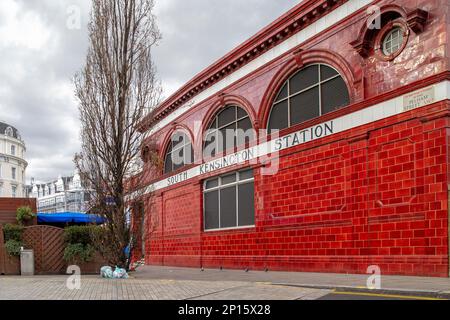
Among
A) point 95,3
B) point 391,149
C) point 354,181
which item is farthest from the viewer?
point 95,3

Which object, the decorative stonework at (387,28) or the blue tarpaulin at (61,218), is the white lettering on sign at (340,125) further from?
the blue tarpaulin at (61,218)

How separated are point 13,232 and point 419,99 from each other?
13381mm

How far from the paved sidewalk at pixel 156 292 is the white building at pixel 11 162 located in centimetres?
7769

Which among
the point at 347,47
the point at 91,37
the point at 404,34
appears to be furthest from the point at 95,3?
the point at 404,34

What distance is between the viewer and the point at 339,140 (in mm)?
15109

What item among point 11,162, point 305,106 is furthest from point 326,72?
point 11,162

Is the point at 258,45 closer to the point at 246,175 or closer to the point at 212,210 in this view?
the point at 246,175

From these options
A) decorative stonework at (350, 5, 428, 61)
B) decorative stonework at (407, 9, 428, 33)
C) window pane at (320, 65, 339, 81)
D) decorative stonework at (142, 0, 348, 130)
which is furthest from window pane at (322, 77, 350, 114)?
decorative stonework at (407, 9, 428, 33)

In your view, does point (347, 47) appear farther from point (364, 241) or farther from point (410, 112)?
point (364, 241)

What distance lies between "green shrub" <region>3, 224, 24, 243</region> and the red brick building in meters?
4.41

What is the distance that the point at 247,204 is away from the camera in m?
19.8

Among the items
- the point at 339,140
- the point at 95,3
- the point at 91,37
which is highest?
the point at 95,3

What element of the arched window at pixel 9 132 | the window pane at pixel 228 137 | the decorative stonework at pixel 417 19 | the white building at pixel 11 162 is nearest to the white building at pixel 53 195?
the white building at pixel 11 162

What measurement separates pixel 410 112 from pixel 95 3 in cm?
1007
